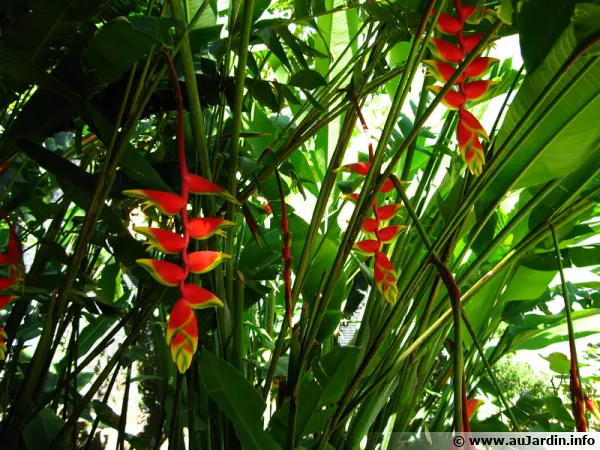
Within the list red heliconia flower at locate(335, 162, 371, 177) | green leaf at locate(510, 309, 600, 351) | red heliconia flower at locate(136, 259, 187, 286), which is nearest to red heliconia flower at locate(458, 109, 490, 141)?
red heliconia flower at locate(335, 162, 371, 177)

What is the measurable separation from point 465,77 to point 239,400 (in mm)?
301

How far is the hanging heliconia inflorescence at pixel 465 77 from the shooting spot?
13.4 inches

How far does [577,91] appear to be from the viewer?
1.37ft

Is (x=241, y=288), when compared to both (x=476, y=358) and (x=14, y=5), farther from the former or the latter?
(x=476, y=358)

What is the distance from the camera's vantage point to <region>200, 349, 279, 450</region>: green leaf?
392 millimetres

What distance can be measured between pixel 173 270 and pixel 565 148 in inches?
14.3

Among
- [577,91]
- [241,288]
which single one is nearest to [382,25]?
[577,91]

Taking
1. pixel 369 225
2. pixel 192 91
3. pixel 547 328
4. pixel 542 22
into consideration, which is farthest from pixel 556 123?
pixel 547 328

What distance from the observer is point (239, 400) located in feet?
1.31

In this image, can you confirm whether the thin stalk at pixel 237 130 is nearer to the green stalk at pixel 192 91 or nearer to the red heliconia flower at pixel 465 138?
the green stalk at pixel 192 91

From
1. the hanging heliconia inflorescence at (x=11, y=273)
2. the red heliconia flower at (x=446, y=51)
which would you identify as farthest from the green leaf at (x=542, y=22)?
the hanging heliconia inflorescence at (x=11, y=273)

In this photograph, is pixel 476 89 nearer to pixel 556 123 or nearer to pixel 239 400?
pixel 556 123

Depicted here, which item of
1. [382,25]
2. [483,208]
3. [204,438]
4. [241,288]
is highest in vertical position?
[382,25]

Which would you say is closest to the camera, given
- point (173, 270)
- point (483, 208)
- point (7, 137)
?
point (173, 270)
